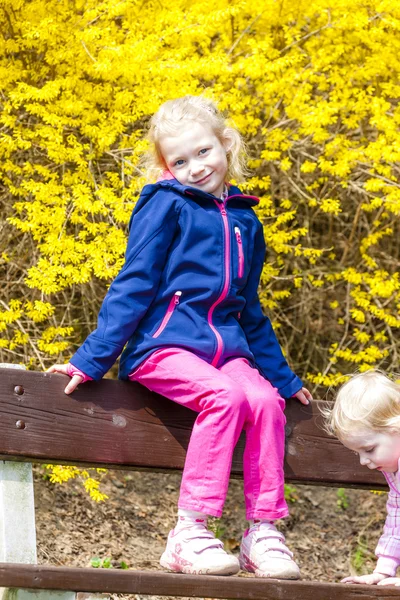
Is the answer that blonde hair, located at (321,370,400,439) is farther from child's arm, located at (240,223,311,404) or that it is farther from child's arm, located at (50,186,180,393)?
child's arm, located at (50,186,180,393)

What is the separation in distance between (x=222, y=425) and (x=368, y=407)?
0.39m

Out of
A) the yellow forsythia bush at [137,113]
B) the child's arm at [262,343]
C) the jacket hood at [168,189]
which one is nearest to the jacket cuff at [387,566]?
the child's arm at [262,343]

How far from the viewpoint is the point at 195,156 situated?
275 centimetres

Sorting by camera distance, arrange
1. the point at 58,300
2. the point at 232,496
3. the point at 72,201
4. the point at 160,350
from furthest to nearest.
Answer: the point at 232,496
the point at 58,300
the point at 72,201
the point at 160,350

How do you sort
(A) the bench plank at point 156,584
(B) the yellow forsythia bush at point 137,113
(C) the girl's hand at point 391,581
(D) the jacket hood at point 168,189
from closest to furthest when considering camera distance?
(A) the bench plank at point 156,584, (C) the girl's hand at point 391,581, (D) the jacket hood at point 168,189, (B) the yellow forsythia bush at point 137,113

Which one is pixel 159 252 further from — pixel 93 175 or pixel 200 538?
pixel 93 175

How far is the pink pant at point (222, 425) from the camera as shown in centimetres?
242

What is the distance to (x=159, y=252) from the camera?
2627 millimetres

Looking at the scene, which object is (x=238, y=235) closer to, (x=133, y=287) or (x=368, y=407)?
(x=133, y=287)

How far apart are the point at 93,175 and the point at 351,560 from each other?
8.18 feet

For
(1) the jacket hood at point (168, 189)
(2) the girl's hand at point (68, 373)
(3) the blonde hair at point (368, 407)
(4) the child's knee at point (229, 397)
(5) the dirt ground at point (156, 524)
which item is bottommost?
(5) the dirt ground at point (156, 524)

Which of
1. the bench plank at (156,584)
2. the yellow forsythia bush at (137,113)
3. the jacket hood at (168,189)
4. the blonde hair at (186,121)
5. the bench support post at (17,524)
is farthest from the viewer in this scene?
the yellow forsythia bush at (137,113)

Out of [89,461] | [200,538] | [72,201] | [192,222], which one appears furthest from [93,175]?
[200,538]

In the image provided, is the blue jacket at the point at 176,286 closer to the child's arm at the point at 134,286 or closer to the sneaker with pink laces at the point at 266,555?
the child's arm at the point at 134,286
